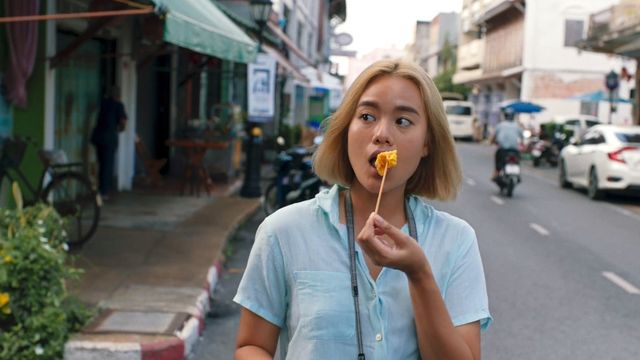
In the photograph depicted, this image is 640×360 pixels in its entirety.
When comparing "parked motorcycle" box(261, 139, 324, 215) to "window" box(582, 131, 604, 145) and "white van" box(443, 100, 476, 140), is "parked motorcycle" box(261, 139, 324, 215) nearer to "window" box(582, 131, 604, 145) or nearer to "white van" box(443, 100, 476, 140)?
"window" box(582, 131, 604, 145)

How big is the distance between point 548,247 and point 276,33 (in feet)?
39.5

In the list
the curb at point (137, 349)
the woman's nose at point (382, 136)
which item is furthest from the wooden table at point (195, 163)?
the woman's nose at point (382, 136)

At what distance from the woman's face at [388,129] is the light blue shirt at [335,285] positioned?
15 cm

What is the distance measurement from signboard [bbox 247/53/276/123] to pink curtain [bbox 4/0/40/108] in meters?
5.80

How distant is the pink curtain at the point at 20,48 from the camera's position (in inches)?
360

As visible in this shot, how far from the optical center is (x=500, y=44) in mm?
56625

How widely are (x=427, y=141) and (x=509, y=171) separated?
643 inches

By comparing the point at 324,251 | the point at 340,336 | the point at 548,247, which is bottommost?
the point at 548,247

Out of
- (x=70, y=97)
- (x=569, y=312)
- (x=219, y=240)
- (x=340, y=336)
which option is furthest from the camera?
(x=70, y=97)

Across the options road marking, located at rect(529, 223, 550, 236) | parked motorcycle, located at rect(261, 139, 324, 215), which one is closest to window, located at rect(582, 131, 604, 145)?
road marking, located at rect(529, 223, 550, 236)

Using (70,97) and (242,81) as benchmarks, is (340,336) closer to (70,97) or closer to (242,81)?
(70,97)

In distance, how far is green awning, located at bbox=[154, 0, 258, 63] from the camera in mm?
7797

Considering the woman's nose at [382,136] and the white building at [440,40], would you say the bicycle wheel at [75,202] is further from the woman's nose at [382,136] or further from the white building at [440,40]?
the white building at [440,40]

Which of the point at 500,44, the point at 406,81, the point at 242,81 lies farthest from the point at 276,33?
the point at 500,44
